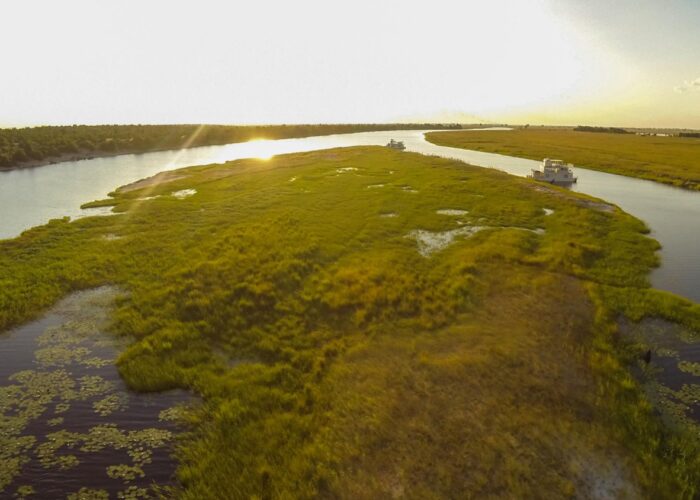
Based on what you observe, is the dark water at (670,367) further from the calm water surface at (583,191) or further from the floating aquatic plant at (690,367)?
the calm water surface at (583,191)

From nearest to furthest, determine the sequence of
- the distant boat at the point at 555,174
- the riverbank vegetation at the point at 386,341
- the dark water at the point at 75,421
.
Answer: the riverbank vegetation at the point at 386,341 → the dark water at the point at 75,421 → the distant boat at the point at 555,174

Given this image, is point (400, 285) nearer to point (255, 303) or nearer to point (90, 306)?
point (255, 303)

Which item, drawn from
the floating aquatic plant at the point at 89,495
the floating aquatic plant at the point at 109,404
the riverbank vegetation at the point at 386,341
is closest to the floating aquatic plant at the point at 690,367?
the riverbank vegetation at the point at 386,341

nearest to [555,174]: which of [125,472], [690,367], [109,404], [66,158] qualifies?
[690,367]

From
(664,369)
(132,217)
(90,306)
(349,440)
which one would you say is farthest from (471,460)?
(132,217)

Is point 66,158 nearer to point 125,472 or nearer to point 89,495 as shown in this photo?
point 125,472
